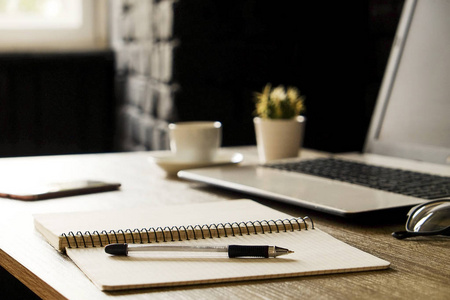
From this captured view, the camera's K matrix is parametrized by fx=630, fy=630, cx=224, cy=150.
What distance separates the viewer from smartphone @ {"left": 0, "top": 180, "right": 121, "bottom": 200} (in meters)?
0.91

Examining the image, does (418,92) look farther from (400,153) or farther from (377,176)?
(377,176)

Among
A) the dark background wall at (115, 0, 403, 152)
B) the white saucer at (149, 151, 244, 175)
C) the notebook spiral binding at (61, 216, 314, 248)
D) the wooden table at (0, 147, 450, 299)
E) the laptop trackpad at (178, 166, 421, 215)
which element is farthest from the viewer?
the dark background wall at (115, 0, 403, 152)

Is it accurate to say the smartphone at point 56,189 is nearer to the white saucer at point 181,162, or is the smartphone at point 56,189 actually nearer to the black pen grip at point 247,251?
the white saucer at point 181,162

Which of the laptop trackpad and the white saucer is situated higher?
the laptop trackpad

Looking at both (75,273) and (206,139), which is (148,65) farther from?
(75,273)

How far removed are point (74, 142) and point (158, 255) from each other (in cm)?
187

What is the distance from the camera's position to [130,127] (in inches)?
90.1

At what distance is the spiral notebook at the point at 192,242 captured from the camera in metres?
0.55

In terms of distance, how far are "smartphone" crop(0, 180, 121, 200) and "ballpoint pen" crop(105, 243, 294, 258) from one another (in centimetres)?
36

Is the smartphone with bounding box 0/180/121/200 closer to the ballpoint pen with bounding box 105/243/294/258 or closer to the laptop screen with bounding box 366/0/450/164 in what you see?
the ballpoint pen with bounding box 105/243/294/258

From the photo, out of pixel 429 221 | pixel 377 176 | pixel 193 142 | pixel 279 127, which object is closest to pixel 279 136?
pixel 279 127

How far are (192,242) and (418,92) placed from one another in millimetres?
686

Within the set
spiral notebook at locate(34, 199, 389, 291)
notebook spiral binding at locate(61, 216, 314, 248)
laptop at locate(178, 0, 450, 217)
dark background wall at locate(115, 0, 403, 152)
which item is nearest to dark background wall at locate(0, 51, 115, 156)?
dark background wall at locate(115, 0, 403, 152)

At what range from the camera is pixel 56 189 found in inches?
37.1
